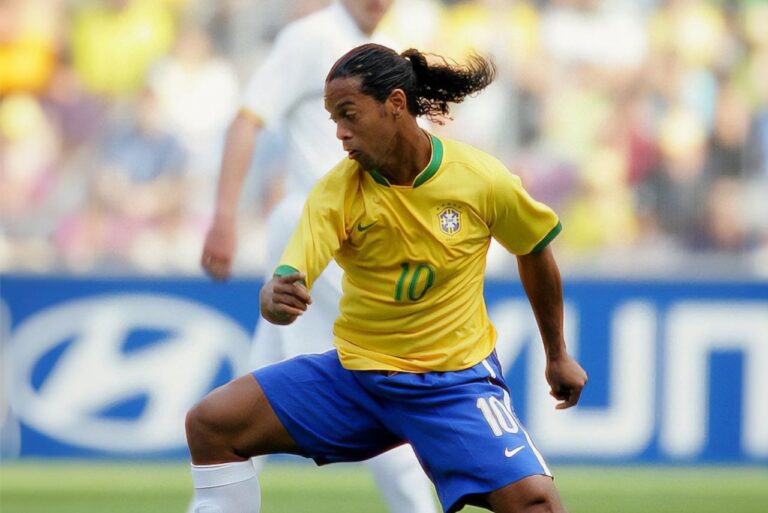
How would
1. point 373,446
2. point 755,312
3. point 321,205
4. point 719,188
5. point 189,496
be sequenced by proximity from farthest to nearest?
point 719,188
point 755,312
point 189,496
point 373,446
point 321,205

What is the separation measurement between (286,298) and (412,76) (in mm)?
805

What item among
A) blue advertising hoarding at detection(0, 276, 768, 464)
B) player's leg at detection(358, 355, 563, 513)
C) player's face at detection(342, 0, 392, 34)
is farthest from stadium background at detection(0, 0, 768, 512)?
player's leg at detection(358, 355, 563, 513)

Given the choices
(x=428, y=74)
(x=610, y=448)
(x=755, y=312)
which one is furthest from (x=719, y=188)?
(x=428, y=74)

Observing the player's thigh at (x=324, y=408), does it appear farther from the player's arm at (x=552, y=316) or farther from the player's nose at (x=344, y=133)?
the player's nose at (x=344, y=133)

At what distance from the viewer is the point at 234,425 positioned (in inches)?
167

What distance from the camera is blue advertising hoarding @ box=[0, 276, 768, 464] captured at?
9.12m

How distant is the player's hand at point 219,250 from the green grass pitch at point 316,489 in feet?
7.73

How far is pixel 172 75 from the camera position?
33.9ft

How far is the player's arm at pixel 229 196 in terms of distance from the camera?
5352mm

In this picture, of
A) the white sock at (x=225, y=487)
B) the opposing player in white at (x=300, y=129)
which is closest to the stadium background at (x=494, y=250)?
the opposing player in white at (x=300, y=129)

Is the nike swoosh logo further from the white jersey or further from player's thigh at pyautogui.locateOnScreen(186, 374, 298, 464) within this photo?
the white jersey

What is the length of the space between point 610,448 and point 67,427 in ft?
11.2

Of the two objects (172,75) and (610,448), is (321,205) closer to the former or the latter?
(610,448)

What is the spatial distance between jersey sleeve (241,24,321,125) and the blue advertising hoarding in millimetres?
3894
